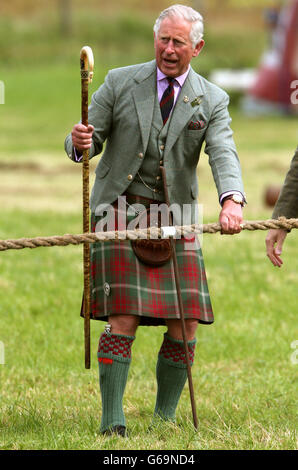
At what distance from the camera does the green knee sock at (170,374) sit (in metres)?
4.77

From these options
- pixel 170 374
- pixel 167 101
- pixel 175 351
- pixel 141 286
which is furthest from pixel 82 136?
pixel 170 374

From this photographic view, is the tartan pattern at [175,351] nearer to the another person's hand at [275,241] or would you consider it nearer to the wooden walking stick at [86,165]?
the wooden walking stick at [86,165]

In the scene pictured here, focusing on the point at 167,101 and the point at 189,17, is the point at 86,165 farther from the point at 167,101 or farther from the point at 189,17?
the point at 189,17

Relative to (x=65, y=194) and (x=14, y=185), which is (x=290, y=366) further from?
(x=14, y=185)

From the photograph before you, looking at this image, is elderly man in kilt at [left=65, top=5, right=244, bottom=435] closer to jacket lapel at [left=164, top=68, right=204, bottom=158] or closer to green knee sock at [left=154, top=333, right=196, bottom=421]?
jacket lapel at [left=164, top=68, right=204, bottom=158]

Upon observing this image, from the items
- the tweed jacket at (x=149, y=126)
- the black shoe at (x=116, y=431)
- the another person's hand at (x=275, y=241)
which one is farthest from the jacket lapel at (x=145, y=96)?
the black shoe at (x=116, y=431)

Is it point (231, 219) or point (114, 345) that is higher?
point (231, 219)

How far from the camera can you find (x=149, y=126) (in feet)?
14.7

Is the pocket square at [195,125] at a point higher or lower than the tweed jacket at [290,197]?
higher

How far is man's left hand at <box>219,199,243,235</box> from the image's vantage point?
422 centimetres

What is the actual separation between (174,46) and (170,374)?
169cm

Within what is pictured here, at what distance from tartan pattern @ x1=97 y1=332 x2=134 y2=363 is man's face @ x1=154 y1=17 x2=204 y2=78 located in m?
1.31

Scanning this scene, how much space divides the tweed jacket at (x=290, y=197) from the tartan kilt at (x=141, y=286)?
1.75ft
